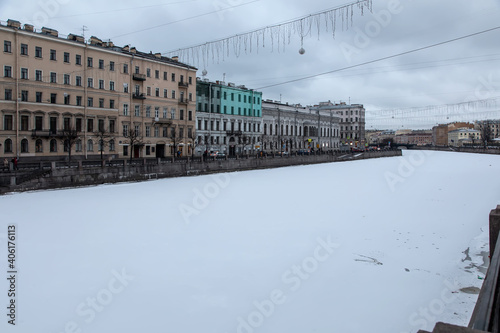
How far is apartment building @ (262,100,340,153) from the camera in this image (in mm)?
68231

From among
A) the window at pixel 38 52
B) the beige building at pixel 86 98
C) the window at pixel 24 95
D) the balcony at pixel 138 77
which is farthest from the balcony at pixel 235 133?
the window at pixel 24 95

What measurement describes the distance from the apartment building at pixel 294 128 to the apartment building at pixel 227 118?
3.14 metres

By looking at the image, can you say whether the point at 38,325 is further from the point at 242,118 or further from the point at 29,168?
the point at 242,118

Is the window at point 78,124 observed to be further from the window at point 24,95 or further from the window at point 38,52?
the window at point 38,52

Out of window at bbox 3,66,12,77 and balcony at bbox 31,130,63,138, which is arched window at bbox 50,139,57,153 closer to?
balcony at bbox 31,130,63,138

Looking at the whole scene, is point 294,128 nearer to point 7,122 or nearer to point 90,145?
point 90,145

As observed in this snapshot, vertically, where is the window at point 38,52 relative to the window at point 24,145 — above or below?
above

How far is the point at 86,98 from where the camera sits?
131ft

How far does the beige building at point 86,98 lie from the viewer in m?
34.2

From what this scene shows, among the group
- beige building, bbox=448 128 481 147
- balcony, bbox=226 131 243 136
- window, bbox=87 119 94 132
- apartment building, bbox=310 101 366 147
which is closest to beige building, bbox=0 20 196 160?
window, bbox=87 119 94 132

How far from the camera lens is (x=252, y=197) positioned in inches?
886

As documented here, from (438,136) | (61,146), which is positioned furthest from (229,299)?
(438,136)

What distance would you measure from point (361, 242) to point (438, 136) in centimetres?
15911

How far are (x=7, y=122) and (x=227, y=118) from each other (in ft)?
105
